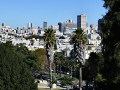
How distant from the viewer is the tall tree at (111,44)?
14797mm

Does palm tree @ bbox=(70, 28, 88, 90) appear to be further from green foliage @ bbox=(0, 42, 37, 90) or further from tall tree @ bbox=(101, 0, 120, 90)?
tall tree @ bbox=(101, 0, 120, 90)

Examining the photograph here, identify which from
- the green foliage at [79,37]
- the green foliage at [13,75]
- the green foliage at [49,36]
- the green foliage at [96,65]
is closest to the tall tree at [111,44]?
the green foliage at [96,65]

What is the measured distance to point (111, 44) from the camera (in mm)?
15438

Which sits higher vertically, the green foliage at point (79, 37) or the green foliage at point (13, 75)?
the green foliage at point (79, 37)

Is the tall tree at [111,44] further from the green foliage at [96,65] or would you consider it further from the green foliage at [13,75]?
the green foliage at [13,75]

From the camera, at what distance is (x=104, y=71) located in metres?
15.9

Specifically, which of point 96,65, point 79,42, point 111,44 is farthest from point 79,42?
point 111,44

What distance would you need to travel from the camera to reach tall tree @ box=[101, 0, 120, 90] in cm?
1480

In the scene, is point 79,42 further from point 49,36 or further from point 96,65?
point 96,65

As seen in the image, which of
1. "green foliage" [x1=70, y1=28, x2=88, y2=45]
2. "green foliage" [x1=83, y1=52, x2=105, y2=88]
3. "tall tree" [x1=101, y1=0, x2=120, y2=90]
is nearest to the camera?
"tall tree" [x1=101, y1=0, x2=120, y2=90]

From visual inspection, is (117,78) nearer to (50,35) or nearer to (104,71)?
(104,71)

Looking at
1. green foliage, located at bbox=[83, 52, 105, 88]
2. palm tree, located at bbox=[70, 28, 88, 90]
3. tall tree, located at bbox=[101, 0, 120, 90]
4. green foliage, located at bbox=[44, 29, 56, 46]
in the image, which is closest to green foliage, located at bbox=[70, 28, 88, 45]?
palm tree, located at bbox=[70, 28, 88, 90]

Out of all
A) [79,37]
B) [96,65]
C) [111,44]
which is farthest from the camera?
[79,37]

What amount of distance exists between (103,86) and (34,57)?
5381 cm
